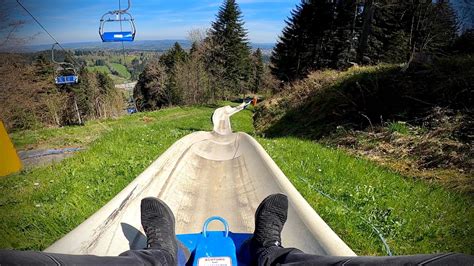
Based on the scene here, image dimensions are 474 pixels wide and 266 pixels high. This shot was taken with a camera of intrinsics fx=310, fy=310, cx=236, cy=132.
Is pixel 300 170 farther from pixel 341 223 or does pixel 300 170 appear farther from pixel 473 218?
pixel 473 218

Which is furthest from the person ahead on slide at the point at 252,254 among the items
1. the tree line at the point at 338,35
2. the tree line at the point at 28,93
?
the tree line at the point at 338,35

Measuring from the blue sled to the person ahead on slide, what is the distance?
12cm

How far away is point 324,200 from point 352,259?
242 centimetres

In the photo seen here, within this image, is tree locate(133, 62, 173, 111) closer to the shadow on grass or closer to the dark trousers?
the shadow on grass

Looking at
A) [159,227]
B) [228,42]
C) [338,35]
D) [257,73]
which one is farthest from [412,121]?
[257,73]

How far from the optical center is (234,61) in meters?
45.6

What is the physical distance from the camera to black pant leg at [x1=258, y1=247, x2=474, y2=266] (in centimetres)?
158

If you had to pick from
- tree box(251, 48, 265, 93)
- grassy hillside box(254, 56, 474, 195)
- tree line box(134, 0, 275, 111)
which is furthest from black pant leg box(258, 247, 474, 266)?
tree box(251, 48, 265, 93)

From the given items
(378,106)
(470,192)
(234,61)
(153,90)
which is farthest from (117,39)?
(153,90)

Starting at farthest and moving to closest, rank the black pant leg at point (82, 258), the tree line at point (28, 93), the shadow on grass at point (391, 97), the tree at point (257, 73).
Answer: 1. the tree at point (257, 73)
2. the tree line at point (28, 93)
3. the shadow on grass at point (391, 97)
4. the black pant leg at point (82, 258)

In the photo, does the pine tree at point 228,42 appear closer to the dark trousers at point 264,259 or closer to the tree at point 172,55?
the tree at point 172,55

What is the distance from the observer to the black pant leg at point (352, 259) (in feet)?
5.18

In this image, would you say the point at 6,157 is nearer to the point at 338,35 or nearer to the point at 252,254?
the point at 252,254

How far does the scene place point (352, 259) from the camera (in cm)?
200
